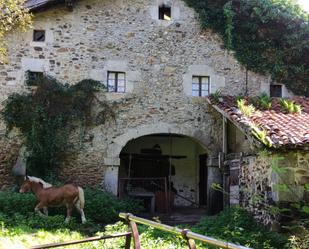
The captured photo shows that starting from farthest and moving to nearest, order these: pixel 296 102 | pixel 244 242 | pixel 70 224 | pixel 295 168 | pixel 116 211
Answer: pixel 296 102 → pixel 116 211 → pixel 70 224 → pixel 295 168 → pixel 244 242

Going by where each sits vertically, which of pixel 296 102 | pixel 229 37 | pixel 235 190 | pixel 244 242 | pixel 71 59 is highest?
pixel 229 37

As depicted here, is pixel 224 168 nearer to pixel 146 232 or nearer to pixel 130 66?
pixel 130 66

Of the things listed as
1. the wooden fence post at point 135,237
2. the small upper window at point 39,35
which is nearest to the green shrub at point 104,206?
the small upper window at point 39,35

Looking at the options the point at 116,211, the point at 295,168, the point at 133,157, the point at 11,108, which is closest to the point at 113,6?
the point at 11,108

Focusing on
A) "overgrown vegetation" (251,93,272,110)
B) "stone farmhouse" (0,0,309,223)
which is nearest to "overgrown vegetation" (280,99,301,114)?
"overgrown vegetation" (251,93,272,110)

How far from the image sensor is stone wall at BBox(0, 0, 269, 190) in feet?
37.8

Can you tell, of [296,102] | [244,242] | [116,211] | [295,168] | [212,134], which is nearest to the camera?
[244,242]

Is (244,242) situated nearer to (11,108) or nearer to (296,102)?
(296,102)

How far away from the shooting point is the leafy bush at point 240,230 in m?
7.30

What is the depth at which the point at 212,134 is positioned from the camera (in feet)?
39.2

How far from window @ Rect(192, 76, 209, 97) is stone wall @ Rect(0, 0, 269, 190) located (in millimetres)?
222

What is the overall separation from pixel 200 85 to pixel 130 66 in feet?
7.03

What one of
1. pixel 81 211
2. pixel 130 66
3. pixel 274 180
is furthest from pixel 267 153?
pixel 130 66

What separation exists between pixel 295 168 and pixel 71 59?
22.6 ft
